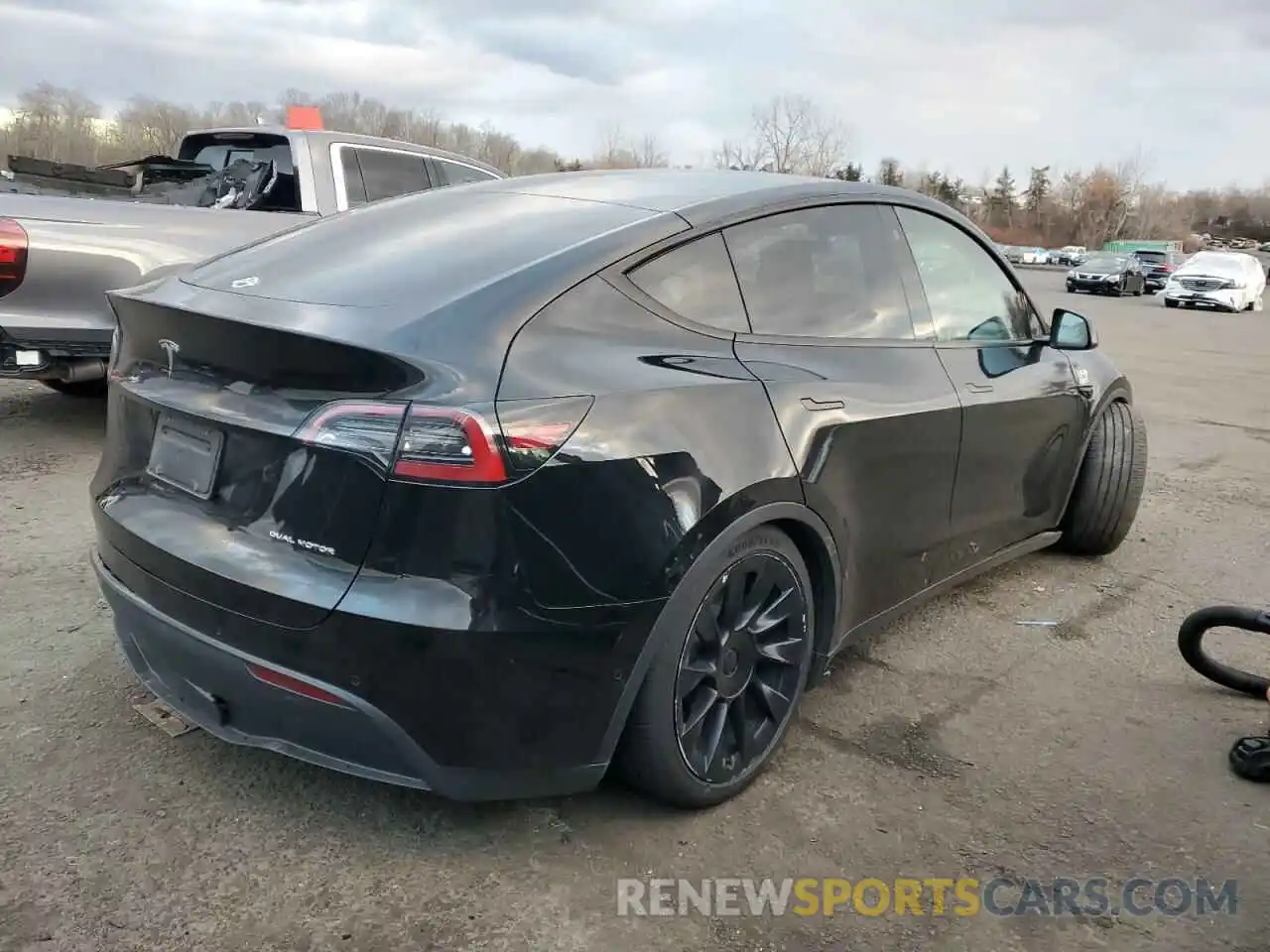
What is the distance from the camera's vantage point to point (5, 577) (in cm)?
379

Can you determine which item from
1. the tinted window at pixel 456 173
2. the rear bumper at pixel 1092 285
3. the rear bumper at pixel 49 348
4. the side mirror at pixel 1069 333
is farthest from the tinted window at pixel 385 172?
the rear bumper at pixel 1092 285

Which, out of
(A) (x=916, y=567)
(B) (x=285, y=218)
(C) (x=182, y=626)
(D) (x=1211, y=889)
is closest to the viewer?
(C) (x=182, y=626)

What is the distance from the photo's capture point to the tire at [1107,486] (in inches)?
176

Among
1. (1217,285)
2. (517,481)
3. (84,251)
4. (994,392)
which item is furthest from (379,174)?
(1217,285)

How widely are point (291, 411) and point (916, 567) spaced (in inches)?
81.0

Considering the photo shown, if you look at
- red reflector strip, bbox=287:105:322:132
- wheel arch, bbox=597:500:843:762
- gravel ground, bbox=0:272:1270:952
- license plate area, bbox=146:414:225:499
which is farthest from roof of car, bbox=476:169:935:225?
red reflector strip, bbox=287:105:322:132

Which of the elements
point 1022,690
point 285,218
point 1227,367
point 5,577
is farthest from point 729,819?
point 1227,367

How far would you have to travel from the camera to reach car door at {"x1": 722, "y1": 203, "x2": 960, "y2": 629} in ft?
8.83

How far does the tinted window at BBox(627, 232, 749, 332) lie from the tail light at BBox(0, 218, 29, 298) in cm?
400

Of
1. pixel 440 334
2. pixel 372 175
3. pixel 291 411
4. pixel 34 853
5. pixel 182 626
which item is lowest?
Result: pixel 34 853

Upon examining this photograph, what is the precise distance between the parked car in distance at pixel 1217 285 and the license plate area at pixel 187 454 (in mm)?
32094

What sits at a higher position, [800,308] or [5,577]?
[800,308]

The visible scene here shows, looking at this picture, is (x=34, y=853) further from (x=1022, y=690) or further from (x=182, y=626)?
(x=1022, y=690)

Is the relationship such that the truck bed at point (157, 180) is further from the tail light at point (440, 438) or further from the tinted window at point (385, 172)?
the tail light at point (440, 438)
